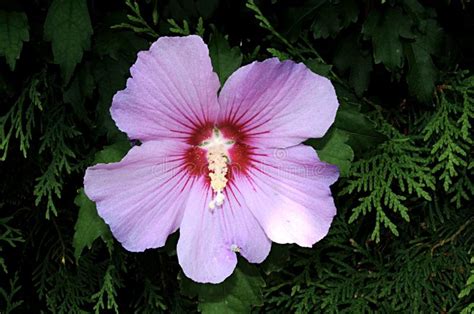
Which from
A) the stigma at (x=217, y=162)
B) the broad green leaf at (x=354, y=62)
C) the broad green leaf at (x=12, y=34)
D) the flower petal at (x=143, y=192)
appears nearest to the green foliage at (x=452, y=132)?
the broad green leaf at (x=354, y=62)

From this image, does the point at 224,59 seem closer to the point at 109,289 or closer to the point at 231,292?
the point at 231,292

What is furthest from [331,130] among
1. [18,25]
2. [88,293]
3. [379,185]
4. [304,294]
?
[88,293]

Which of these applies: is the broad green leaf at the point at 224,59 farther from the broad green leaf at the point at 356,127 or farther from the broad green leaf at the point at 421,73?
the broad green leaf at the point at 421,73

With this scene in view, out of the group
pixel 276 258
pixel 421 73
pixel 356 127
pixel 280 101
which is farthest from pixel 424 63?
pixel 276 258

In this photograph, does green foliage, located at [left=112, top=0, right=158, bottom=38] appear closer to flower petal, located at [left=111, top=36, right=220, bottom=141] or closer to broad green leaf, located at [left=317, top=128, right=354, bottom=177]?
flower petal, located at [left=111, top=36, right=220, bottom=141]

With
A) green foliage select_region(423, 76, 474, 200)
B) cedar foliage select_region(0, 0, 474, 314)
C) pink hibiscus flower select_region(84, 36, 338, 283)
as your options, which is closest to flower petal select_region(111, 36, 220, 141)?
pink hibiscus flower select_region(84, 36, 338, 283)

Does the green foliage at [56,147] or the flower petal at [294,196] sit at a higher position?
the flower petal at [294,196]
